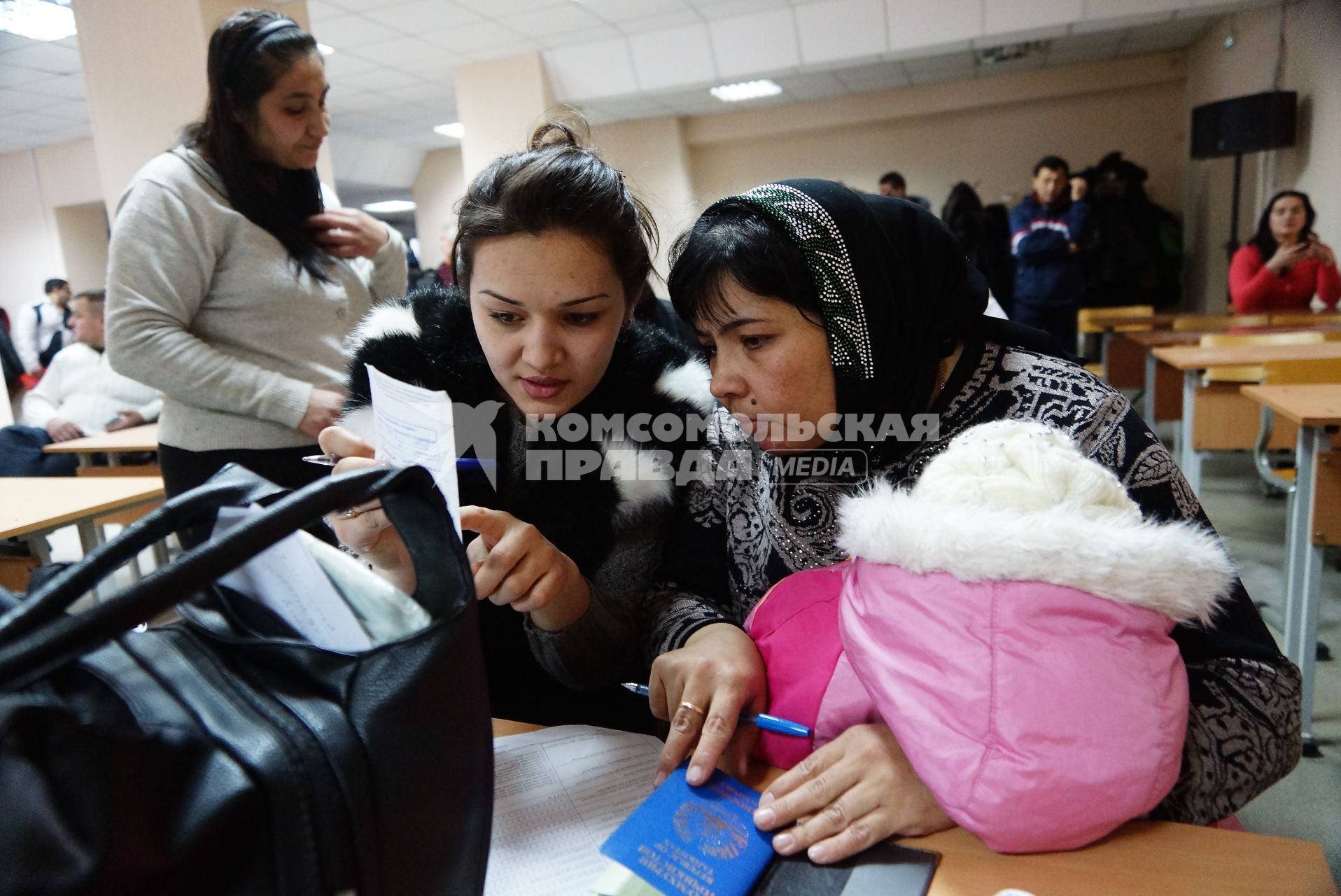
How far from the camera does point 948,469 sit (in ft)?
2.09

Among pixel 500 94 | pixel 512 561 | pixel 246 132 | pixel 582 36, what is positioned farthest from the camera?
pixel 500 94

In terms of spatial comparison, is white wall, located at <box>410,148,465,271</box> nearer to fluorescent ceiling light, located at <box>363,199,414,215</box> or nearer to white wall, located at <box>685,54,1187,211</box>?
fluorescent ceiling light, located at <box>363,199,414,215</box>

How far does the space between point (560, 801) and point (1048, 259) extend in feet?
19.7

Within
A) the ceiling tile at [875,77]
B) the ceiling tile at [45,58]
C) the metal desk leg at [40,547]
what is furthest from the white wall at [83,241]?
the ceiling tile at [875,77]

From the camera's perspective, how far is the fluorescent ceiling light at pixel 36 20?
475cm

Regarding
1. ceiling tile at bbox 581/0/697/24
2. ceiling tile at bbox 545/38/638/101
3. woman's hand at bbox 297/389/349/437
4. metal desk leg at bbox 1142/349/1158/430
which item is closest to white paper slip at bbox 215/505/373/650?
woman's hand at bbox 297/389/349/437

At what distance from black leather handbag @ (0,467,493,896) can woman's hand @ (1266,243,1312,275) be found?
19.9ft

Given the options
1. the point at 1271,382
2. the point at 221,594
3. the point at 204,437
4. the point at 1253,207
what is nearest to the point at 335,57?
the point at 204,437

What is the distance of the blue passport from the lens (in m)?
0.60

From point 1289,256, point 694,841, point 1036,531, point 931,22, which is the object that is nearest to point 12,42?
point 931,22

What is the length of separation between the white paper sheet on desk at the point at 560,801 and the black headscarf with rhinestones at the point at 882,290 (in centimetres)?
50

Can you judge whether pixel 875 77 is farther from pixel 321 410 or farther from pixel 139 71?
pixel 321 410

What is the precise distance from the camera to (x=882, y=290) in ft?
3.15

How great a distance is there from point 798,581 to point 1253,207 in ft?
24.7
